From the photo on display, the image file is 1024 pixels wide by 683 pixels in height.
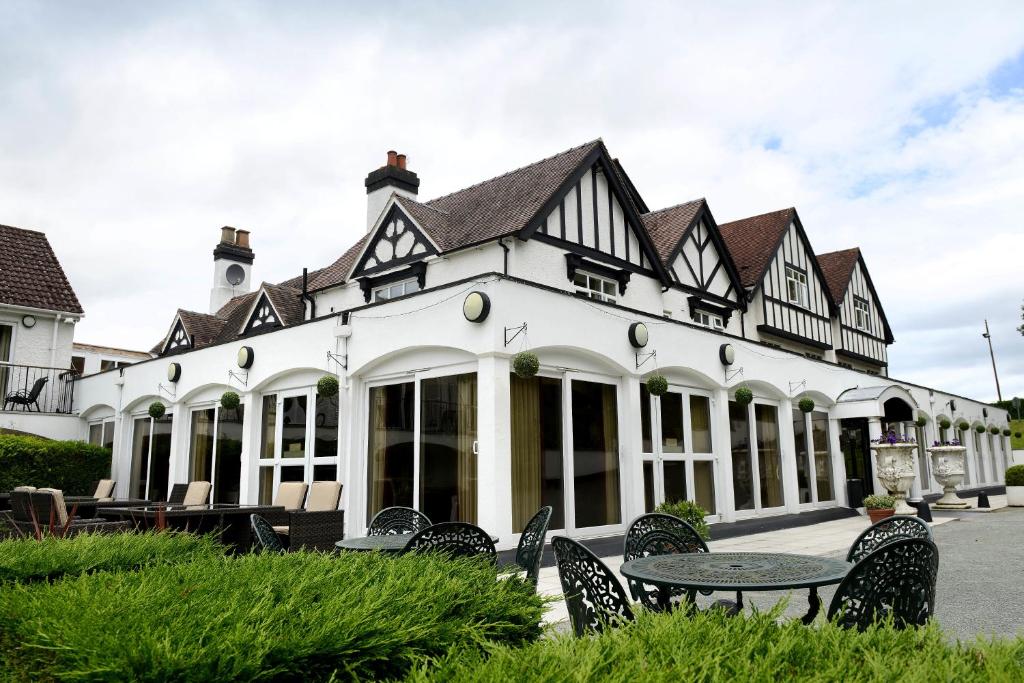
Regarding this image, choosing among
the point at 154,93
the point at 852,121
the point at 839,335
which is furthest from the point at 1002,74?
the point at 839,335

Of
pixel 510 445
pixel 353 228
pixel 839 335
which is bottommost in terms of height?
pixel 510 445

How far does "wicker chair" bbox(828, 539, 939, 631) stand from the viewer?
3.19m

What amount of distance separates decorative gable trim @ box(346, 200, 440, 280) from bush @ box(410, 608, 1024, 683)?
11.8 metres

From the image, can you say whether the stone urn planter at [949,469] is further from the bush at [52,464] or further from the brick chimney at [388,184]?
the bush at [52,464]

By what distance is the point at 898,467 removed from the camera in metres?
13.8

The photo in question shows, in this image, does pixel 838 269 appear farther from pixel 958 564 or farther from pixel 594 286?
pixel 958 564

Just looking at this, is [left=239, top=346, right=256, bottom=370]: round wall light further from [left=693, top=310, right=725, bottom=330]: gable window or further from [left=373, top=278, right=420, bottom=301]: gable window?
[left=693, top=310, right=725, bottom=330]: gable window

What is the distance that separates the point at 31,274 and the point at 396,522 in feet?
57.7

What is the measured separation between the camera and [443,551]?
406 centimetres

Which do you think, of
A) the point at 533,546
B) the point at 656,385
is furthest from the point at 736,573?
the point at 656,385

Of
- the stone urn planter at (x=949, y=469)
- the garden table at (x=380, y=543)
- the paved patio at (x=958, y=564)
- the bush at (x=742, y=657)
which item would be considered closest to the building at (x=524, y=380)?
the paved patio at (x=958, y=564)

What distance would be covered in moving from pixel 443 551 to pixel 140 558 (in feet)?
6.14

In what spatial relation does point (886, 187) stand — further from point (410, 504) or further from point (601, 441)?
point (410, 504)

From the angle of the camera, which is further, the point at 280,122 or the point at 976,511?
the point at 976,511
